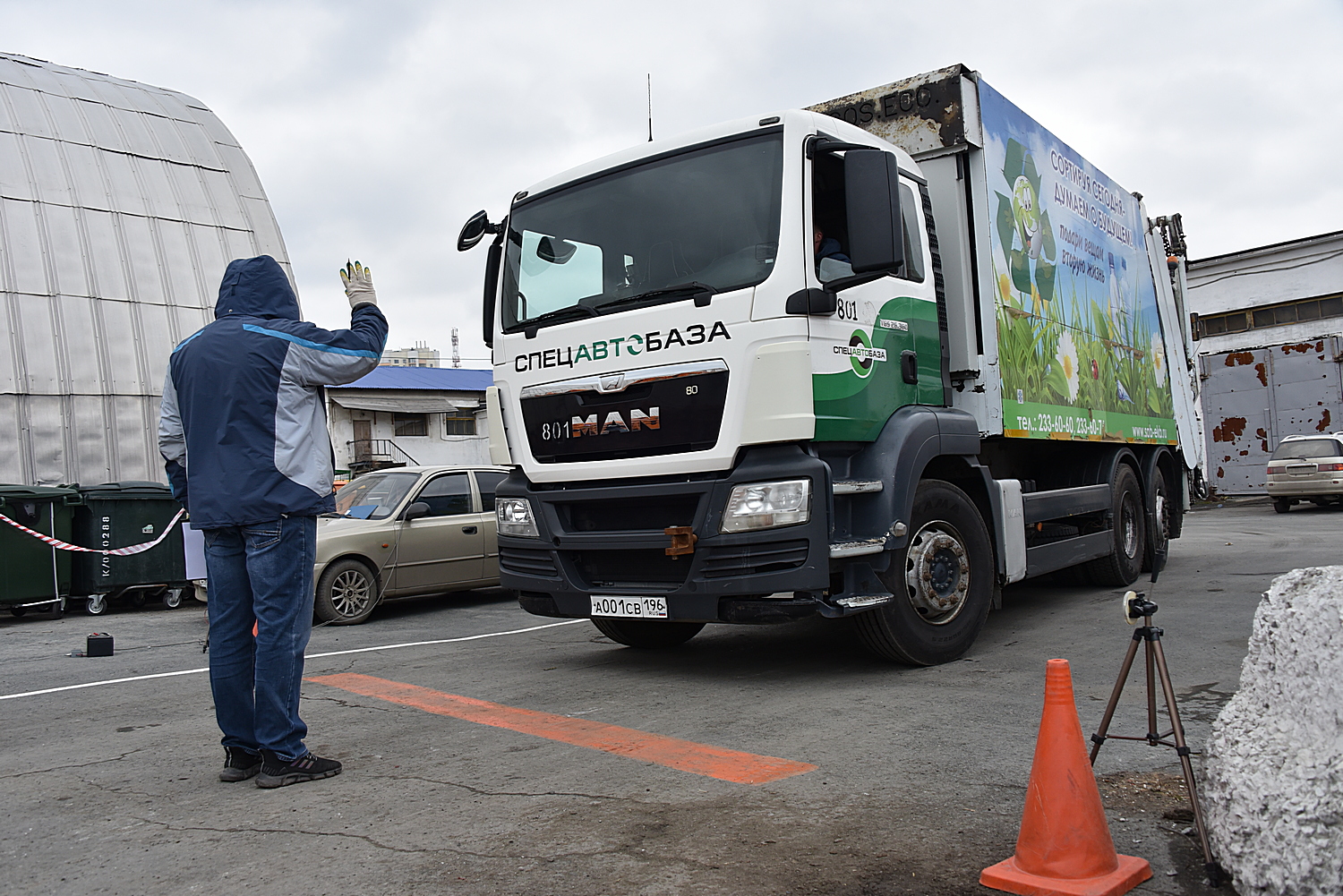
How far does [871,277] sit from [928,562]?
5.34 feet

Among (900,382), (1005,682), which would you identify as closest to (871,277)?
(900,382)

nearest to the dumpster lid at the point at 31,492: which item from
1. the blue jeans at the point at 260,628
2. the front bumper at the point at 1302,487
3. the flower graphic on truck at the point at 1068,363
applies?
the blue jeans at the point at 260,628

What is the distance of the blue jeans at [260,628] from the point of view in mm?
4074

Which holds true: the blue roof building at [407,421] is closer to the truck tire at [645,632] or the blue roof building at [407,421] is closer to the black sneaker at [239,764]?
the truck tire at [645,632]

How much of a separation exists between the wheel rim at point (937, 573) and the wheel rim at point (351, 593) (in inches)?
233

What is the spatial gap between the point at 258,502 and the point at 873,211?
10.6 ft

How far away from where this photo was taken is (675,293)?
546cm

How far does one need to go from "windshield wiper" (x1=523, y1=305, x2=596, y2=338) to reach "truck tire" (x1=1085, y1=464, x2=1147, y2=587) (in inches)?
209

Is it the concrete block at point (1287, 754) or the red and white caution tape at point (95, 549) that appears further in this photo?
the red and white caution tape at point (95, 549)

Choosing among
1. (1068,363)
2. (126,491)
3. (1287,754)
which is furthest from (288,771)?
(126,491)

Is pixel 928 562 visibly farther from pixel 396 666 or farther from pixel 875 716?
pixel 396 666

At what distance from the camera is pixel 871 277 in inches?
216

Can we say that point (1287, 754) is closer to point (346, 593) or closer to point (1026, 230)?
point (1026, 230)

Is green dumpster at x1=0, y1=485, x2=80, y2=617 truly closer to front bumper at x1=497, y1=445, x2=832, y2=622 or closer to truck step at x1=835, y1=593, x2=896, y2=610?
front bumper at x1=497, y1=445, x2=832, y2=622
